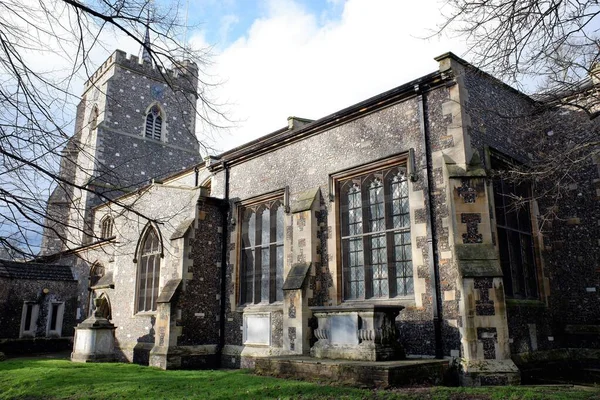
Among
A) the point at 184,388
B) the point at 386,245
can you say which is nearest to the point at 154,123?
the point at 386,245

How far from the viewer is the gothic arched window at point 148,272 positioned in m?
16.3

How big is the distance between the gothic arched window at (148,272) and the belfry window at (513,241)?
10.7 m

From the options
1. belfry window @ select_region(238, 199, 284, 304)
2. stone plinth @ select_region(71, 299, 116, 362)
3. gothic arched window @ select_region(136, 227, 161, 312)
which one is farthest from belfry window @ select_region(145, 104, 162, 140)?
belfry window @ select_region(238, 199, 284, 304)

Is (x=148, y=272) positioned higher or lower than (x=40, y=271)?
lower

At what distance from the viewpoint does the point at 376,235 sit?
436 inches

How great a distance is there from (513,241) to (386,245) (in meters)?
2.86

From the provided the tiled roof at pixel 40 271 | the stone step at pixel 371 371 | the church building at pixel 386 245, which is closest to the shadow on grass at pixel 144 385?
the stone step at pixel 371 371

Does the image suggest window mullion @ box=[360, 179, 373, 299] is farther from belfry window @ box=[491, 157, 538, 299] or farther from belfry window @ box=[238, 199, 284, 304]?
belfry window @ box=[238, 199, 284, 304]

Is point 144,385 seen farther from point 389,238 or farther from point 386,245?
point 389,238

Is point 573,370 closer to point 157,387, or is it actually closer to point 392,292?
point 392,292

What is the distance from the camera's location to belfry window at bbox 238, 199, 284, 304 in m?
13.4

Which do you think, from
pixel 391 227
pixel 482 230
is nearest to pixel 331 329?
pixel 391 227

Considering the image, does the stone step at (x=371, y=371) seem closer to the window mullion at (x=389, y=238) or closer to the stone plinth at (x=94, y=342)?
the window mullion at (x=389, y=238)

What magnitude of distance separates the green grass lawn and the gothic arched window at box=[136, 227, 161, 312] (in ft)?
11.2
